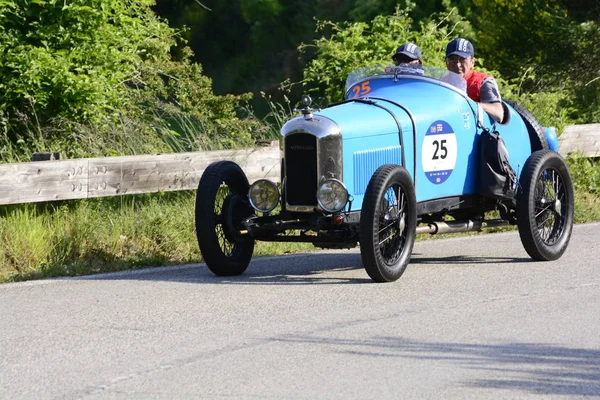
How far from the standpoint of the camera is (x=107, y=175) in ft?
34.6

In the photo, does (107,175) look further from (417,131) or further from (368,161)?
(417,131)

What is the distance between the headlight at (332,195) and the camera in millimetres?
8609

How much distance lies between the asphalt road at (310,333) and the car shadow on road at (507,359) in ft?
0.04

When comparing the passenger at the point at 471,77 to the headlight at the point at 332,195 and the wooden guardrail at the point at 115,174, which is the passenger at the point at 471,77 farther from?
the wooden guardrail at the point at 115,174

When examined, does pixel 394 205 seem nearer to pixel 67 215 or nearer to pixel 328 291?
pixel 328 291

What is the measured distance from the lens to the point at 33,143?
42.3 feet

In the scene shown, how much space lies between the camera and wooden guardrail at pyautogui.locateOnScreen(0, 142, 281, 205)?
9.95 meters

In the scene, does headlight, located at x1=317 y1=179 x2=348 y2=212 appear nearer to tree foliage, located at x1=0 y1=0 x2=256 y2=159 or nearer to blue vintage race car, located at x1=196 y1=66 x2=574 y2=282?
blue vintage race car, located at x1=196 y1=66 x2=574 y2=282

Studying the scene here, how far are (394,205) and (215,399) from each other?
135 inches

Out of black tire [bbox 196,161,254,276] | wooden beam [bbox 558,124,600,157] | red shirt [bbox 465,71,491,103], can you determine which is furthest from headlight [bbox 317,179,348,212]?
wooden beam [bbox 558,124,600,157]

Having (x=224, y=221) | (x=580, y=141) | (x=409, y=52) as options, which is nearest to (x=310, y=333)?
(x=224, y=221)

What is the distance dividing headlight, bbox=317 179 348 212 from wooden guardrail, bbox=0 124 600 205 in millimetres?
2661

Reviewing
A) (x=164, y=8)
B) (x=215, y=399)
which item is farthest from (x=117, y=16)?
(x=164, y=8)

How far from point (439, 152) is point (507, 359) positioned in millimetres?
3348
